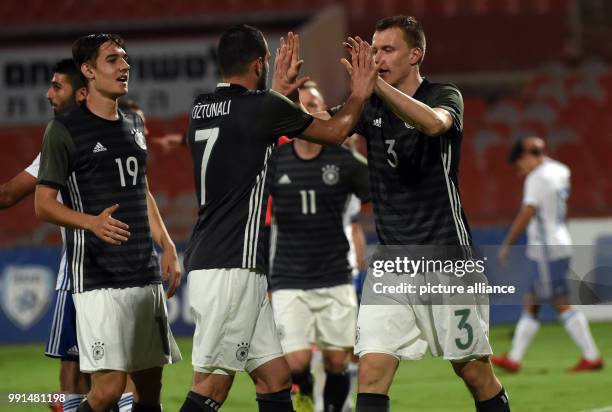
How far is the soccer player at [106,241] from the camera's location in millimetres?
5469

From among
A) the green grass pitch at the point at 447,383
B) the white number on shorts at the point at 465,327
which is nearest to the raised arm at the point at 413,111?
the white number on shorts at the point at 465,327

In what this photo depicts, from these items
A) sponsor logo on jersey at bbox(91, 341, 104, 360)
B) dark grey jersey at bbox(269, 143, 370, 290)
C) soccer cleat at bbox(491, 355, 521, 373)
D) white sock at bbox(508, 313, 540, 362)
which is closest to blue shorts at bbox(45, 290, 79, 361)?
sponsor logo on jersey at bbox(91, 341, 104, 360)

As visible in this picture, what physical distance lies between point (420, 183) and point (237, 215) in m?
0.87

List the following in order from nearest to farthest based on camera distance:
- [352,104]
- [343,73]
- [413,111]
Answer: [413,111]
[352,104]
[343,73]

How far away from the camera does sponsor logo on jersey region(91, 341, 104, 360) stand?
547 cm

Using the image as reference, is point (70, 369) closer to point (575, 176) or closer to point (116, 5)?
point (575, 176)

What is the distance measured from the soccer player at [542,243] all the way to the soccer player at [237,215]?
5095 mm

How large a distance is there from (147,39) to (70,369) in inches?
481

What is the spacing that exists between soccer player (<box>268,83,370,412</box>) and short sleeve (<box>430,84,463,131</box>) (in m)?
2.11

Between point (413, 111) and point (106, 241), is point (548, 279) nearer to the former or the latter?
point (413, 111)

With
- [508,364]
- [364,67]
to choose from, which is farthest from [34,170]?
[508,364]

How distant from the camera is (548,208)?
1093 cm

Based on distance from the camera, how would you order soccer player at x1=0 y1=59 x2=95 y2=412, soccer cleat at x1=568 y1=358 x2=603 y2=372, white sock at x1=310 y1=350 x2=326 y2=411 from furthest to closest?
soccer cleat at x1=568 y1=358 x2=603 y2=372, white sock at x1=310 y1=350 x2=326 y2=411, soccer player at x1=0 y1=59 x2=95 y2=412

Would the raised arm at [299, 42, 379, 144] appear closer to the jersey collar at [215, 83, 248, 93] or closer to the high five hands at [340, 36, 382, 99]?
the high five hands at [340, 36, 382, 99]
